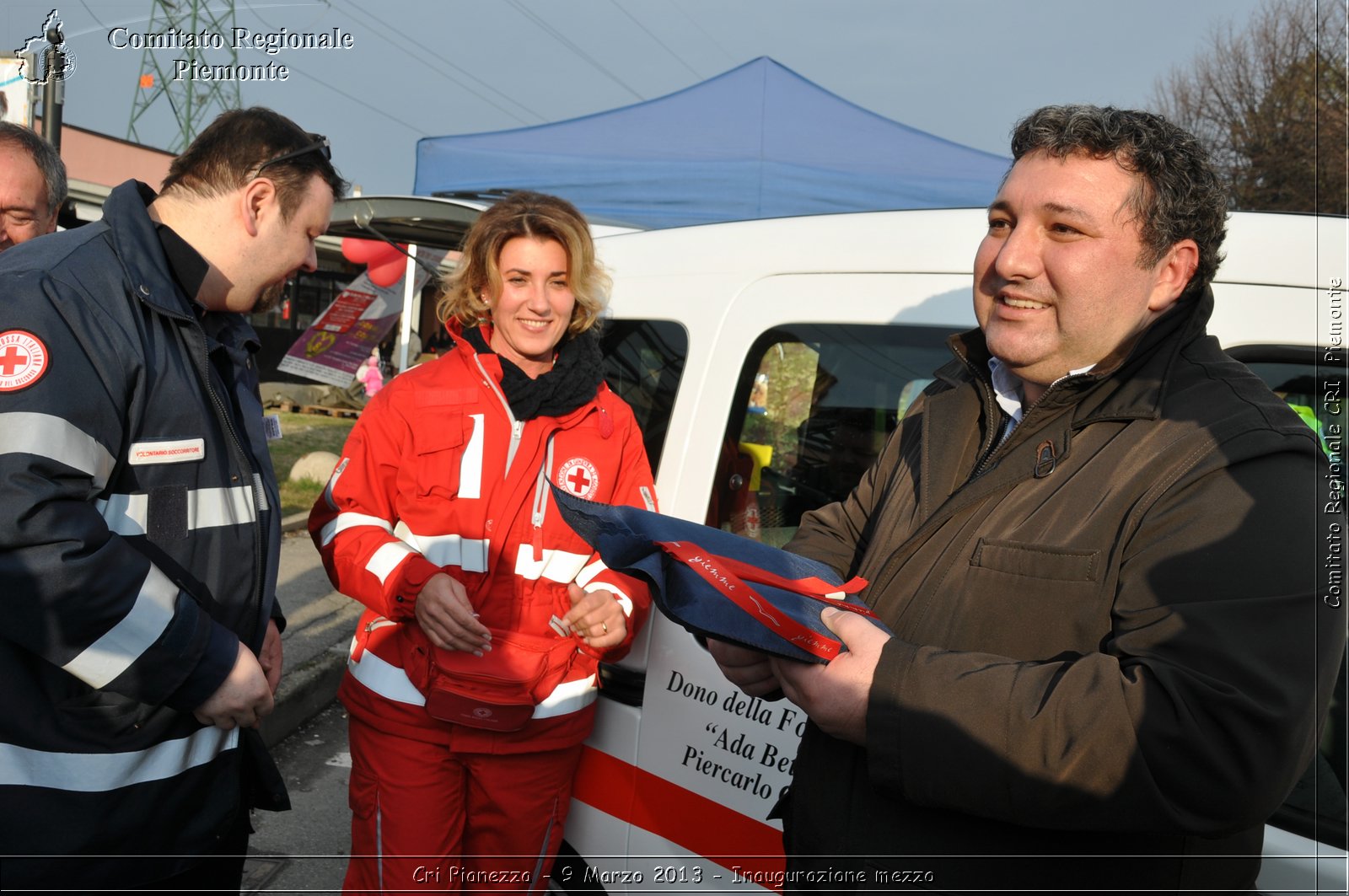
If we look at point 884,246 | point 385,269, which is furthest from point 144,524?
point 385,269

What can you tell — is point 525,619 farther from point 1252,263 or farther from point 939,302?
point 1252,263

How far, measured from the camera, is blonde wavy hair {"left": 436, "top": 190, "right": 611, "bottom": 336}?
2623 millimetres

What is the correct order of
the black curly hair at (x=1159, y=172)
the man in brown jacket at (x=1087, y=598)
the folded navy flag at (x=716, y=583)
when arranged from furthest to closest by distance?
the black curly hair at (x=1159, y=172)
the folded navy flag at (x=716, y=583)
the man in brown jacket at (x=1087, y=598)

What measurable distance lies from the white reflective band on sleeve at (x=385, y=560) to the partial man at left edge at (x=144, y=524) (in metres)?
0.27

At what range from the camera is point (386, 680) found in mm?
2354

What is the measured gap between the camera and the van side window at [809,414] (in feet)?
7.38

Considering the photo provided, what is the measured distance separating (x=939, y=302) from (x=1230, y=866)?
4.09ft

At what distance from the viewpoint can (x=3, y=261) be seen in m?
1.72

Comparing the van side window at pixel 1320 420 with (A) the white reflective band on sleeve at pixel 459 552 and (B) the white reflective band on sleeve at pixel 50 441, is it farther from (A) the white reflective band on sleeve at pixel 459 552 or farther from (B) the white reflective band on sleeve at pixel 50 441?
(B) the white reflective band on sleeve at pixel 50 441

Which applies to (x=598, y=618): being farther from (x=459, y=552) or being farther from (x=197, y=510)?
(x=197, y=510)

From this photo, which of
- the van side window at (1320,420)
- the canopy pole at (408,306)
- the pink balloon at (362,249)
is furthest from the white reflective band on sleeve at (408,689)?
the pink balloon at (362,249)

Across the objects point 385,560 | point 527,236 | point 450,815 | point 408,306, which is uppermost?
point 408,306

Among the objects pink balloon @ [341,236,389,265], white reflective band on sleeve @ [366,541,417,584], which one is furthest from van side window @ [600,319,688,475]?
pink balloon @ [341,236,389,265]

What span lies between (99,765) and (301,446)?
10.4 meters
